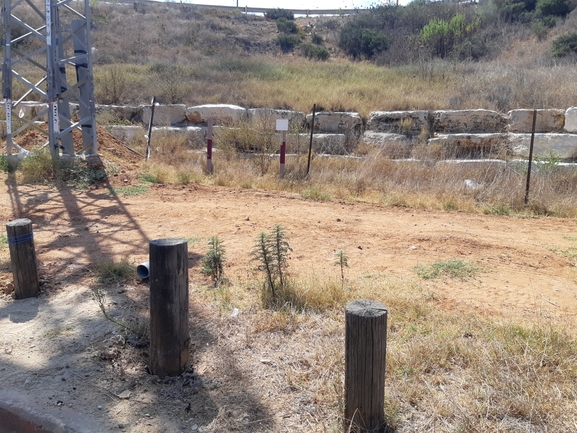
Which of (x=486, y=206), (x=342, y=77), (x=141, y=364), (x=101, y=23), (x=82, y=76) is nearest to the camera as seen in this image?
(x=141, y=364)

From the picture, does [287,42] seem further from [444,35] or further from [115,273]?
[115,273]

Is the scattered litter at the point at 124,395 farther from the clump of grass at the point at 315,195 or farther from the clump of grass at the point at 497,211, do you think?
the clump of grass at the point at 497,211

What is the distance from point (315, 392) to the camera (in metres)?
3.46

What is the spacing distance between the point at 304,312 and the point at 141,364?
4.61ft

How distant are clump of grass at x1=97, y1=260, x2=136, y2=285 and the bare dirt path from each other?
0.16 meters

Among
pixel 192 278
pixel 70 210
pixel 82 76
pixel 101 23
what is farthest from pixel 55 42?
pixel 101 23

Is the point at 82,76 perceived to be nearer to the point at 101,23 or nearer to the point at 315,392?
the point at 315,392

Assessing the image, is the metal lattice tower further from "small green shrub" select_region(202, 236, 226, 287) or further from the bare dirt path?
"small green shrub" select_region(202, 236, 226, 287)

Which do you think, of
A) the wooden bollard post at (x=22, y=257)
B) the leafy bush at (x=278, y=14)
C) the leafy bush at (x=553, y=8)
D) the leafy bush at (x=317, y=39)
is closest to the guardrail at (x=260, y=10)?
the leafy bush at (x=278, y=14)

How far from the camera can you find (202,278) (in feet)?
18.0

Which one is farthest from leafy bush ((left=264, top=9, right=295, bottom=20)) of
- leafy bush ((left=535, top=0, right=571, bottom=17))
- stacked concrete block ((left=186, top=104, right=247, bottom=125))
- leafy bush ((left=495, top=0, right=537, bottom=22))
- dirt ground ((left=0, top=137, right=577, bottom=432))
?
dirt ground ((left=0, top=137, right=577, bottom=432))

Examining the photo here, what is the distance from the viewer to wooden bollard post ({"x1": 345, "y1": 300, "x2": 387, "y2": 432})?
2.96 metres

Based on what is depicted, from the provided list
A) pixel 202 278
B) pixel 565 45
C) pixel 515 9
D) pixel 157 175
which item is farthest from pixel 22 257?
pixel 515 9

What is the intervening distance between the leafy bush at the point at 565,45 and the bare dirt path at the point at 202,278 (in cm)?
1648
